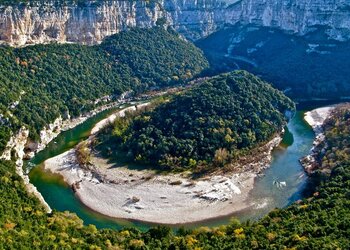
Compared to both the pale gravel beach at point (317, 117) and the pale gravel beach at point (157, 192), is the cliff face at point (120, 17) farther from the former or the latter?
the pale gravel beach at point (157, 192)

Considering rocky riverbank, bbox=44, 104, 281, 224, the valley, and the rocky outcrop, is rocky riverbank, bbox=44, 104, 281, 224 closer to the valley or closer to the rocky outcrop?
the valley

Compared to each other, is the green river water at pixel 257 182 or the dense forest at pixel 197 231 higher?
the dense forest at pixel 197 231

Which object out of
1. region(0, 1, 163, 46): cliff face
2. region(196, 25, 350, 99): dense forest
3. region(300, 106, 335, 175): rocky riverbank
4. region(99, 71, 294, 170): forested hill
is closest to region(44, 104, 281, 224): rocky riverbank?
region(99, 71, 294, 170): forested hill

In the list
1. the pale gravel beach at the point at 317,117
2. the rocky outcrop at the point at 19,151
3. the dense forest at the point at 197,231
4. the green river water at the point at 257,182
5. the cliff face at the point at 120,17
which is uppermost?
the cliff face at the point at 120,17

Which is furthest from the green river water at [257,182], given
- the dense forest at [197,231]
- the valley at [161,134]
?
the dense forest at [197,231]

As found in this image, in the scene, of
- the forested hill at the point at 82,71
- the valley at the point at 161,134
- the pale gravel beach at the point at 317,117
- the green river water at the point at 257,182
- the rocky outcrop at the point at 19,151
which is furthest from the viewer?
the pale gravel beach at the point at 317,117

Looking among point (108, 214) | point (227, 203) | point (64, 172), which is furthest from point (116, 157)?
point (227, 203)

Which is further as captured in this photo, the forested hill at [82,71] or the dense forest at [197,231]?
the forested hill at [82,71]
